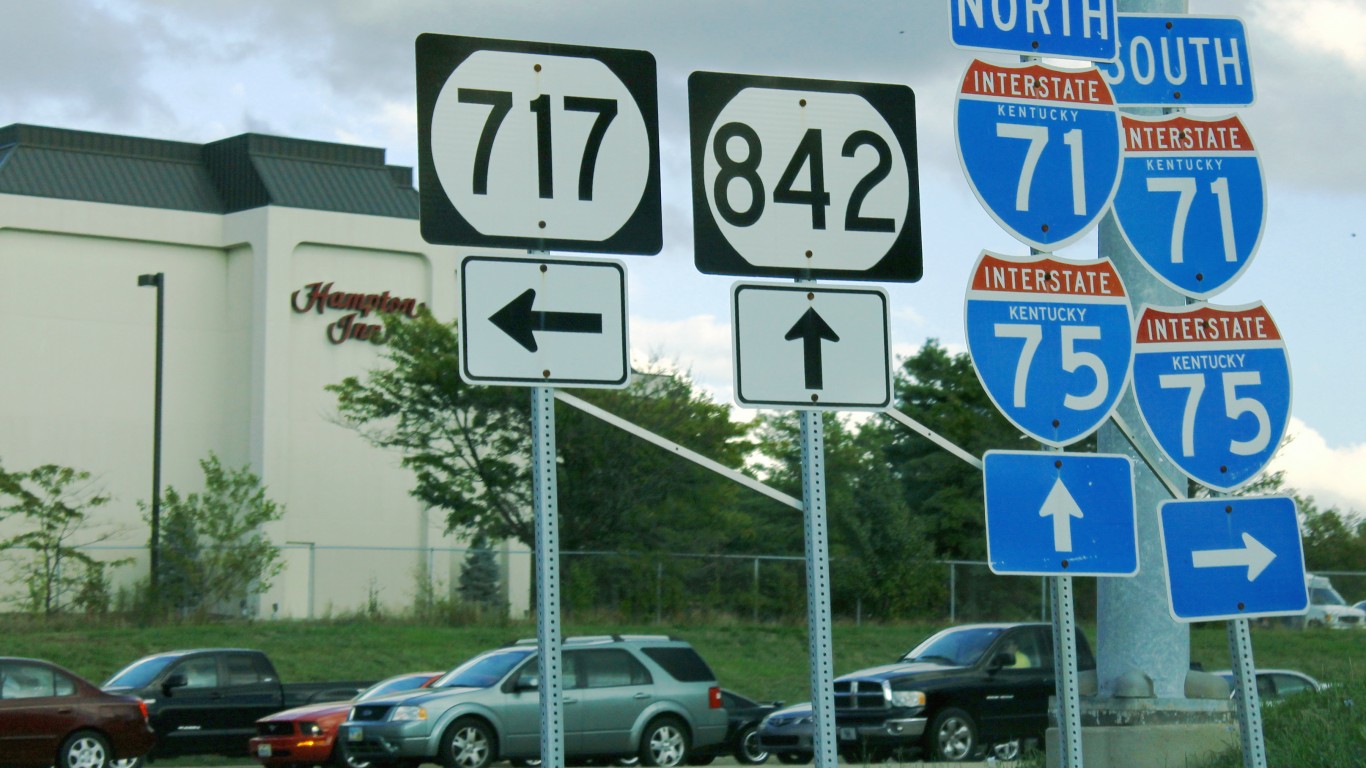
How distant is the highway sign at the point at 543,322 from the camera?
5711mm

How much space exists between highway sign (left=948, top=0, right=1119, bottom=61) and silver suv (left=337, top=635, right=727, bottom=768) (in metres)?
13.7

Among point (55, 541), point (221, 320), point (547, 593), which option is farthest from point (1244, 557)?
point (221, 320)

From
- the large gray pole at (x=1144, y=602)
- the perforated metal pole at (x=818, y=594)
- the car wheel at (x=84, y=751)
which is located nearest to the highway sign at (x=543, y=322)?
the perforated metal pole at (x=818, y=594)

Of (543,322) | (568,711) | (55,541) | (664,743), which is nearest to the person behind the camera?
(543,322)

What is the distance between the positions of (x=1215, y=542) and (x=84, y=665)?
91.8ft

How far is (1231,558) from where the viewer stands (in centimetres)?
683

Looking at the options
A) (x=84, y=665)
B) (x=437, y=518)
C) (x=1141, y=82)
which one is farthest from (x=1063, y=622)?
(x=437, y=518)

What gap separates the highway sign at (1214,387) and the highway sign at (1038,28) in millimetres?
1142

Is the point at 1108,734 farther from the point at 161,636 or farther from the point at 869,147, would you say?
the point at 161,636

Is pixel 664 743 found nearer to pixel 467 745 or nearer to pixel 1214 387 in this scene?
pixel 467 745

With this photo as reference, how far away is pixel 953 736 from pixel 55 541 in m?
32.5

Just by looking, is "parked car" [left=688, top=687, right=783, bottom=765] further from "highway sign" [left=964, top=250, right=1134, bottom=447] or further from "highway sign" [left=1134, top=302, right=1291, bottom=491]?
"highway sign" [left=964, top=250, right=1134, bottom=447]

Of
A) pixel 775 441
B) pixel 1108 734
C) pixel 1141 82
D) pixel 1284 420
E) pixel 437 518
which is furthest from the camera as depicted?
pixel 775 441

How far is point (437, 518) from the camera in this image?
56719 millimetres
